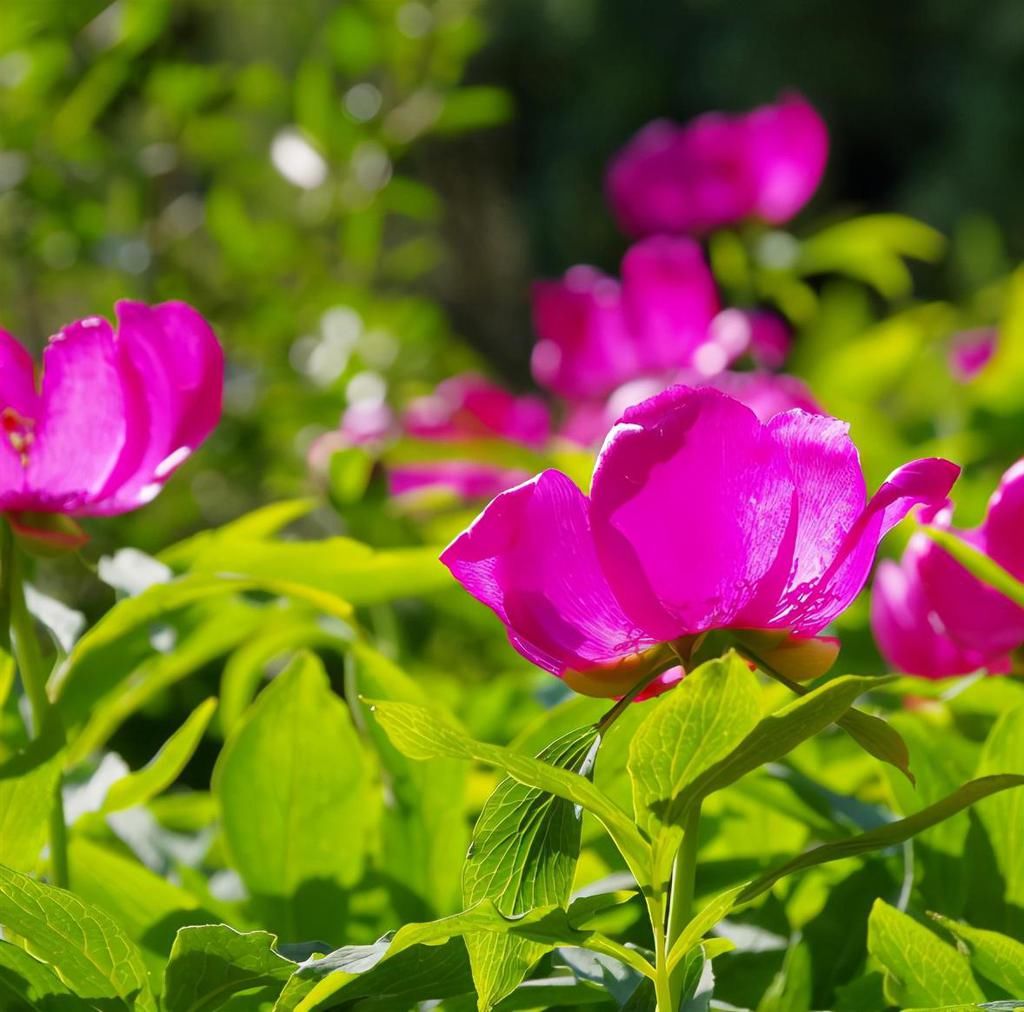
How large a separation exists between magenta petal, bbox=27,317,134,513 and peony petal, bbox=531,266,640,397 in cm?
81

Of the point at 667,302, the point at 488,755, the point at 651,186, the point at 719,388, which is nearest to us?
the point at 488,755

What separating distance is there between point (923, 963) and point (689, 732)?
0.35 feet

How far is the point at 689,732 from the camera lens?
1.00 ft

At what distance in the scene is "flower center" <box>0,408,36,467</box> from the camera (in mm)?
434

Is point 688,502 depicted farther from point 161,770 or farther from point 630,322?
point 630,322

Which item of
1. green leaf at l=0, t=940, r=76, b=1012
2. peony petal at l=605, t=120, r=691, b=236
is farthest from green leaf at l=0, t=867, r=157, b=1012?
peony petal at l=605, t=120, r=691, b=236

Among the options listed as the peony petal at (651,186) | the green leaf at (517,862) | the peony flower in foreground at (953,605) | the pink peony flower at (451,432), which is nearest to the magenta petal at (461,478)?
the pink peony flower at (451,432)

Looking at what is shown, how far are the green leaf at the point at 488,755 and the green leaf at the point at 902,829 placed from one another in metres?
0.03

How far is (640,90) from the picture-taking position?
27.8 feet

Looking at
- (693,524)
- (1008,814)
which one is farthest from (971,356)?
(693,524)

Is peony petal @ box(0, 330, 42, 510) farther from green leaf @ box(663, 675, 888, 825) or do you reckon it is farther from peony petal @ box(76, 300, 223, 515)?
green leaf @ box(663, 675, 888, 825)

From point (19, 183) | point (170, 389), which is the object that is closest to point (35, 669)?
point (170, 389)

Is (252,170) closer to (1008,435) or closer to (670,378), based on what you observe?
(670,378)

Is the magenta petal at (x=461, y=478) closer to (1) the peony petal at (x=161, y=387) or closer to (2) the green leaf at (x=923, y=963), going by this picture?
(1) the peony petal at (x=161, y=387)
